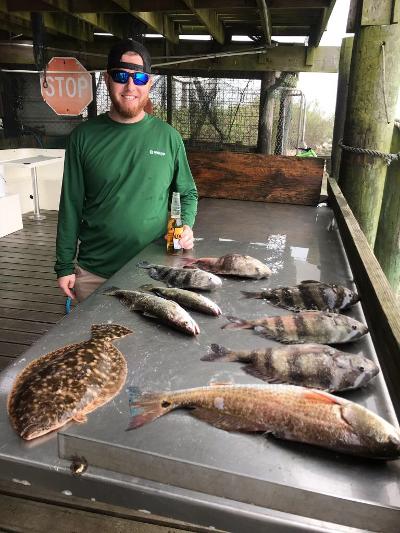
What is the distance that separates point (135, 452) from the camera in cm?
107

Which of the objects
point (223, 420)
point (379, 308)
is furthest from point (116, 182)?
point (223, 420)

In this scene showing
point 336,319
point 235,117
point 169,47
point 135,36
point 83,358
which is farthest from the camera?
point 235,117

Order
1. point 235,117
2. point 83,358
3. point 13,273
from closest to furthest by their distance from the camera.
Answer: point 83,358 → point 13,273 → point 235,117

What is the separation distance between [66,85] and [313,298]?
7528 millimetres

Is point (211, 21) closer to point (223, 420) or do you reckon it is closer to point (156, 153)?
point (156, 153)

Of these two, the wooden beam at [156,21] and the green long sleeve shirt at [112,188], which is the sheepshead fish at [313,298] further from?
the wooden beam at [156,21]

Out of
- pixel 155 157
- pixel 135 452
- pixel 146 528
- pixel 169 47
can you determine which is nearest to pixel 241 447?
pixel 135 452

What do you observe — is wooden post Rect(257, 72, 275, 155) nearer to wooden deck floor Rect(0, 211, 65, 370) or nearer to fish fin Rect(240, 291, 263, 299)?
wooden deck floor Rect(0, 211, 65, 370)

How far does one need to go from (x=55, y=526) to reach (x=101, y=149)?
2.01 meters

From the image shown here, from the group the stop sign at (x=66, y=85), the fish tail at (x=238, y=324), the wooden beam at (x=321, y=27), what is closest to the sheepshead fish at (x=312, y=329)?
the fish tail at (x=238, y=324)

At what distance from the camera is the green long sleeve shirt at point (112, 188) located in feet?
8.96

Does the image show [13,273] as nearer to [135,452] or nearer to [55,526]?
[55,526]

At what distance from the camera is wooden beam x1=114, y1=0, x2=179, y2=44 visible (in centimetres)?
641

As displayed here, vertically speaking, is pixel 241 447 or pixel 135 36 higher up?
pixel 135 36
